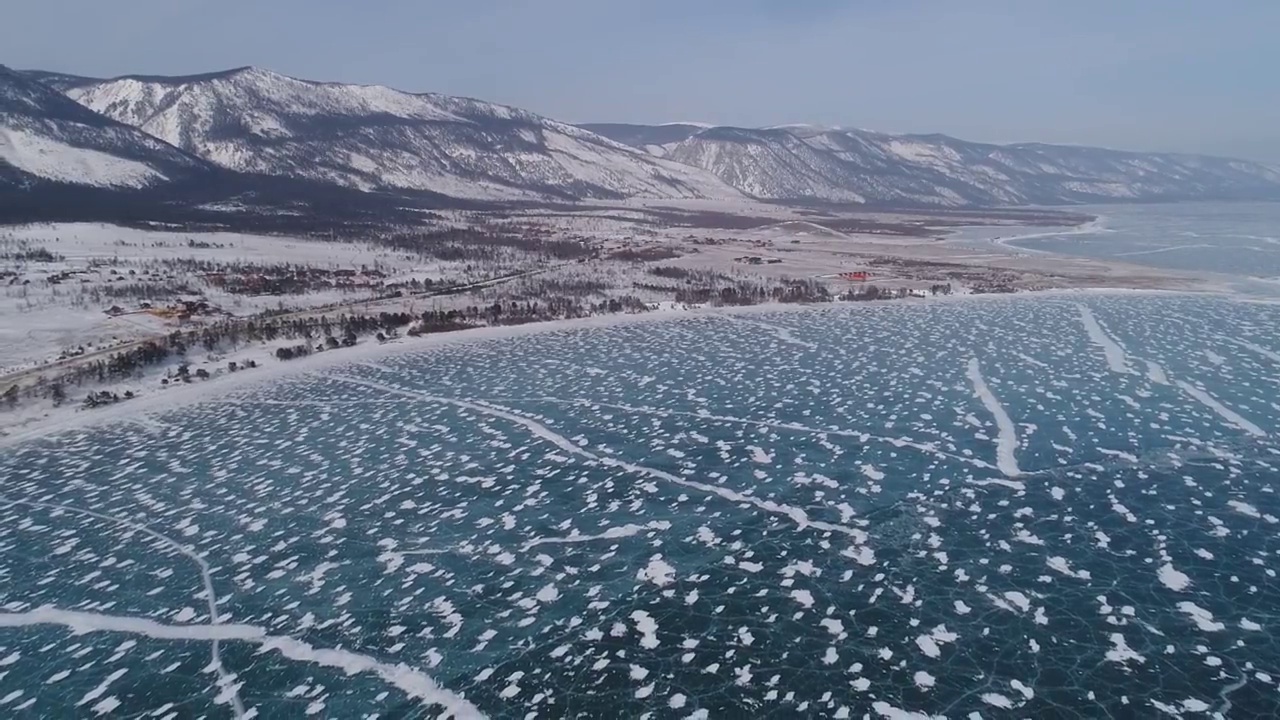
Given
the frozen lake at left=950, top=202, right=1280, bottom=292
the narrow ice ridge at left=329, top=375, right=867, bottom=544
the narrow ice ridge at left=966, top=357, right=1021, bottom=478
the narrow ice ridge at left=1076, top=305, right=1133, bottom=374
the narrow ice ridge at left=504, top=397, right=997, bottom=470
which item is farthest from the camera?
the frozen lake at left=950, top=202, right=1280, bottom=292

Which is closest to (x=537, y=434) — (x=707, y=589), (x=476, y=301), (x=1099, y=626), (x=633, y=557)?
(x=633, y=557)

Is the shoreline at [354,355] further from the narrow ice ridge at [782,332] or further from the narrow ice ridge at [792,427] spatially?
the narrow ice ridge at [792,427]

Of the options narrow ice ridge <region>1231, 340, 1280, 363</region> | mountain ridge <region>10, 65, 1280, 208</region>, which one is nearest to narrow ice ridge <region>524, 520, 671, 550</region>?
narrow ice ridge <region>1231, 340, 1280, 363</region>

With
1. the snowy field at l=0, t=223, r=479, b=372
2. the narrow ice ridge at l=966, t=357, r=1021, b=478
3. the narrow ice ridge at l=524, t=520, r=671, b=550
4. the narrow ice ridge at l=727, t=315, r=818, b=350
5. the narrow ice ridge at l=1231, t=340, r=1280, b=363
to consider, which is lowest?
the narrow ice ridge at l=1231, t=340, r=1280, b=363

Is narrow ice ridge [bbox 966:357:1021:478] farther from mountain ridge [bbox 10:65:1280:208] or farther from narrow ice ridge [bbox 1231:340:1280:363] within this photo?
mountain ridge [bbox 10:65:1280:208]

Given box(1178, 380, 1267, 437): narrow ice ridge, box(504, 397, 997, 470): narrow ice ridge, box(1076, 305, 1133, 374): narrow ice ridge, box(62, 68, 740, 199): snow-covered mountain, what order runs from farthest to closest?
box(62, 68, 740, 199): snow-covered mountain → box(1076, 305, 1133, 374): narrow ice ridge → box(1178, 380, 1267, 437): narrow ice ridge → box(504, 397, 997, 470): narrow ice ridge

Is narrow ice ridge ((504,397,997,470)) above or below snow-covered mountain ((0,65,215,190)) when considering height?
below

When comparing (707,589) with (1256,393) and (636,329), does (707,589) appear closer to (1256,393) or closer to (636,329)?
(1256,393)
